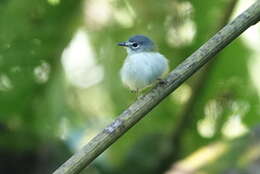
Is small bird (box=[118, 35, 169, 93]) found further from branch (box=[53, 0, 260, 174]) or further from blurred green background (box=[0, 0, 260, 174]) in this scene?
blurred green background (box=[0, 0, 260, 174])

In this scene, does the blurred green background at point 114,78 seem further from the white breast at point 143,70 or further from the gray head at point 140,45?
the white breast at point 143,70

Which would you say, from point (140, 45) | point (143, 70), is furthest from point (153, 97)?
point (140, 45)

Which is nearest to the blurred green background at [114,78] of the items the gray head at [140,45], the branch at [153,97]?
the gray head at [140,45]

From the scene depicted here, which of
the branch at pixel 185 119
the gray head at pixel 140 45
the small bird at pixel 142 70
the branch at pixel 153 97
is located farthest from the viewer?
the branch at pixel 185 119

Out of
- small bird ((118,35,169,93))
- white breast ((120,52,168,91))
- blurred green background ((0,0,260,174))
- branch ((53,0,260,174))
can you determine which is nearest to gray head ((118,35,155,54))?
small bird ((118,35,169,93))

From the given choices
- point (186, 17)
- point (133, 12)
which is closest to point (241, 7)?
point (186, 17)

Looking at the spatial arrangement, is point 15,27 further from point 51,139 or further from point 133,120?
point 133,120
